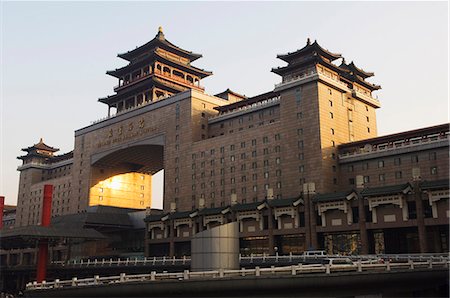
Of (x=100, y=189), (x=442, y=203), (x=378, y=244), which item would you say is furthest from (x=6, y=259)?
(x=442, y=203)

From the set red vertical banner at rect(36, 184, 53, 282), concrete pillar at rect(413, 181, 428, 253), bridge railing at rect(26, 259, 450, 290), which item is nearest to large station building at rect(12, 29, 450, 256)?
concrete pillar at rect(413, 181, 428, 253)

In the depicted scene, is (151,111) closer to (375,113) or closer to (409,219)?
(375,113)

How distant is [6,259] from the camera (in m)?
128

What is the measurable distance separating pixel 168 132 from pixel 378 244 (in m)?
55.4

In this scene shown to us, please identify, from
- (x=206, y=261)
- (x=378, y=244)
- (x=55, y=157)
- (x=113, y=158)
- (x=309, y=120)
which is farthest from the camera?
(x=55, y=157)

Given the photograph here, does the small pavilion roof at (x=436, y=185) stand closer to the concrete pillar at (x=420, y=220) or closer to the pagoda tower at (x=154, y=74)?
the concrete pillar at (x=420, y=220)

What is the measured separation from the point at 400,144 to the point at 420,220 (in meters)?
18.9

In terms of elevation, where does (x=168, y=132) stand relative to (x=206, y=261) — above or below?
above

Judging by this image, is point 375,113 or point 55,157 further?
point 55,157

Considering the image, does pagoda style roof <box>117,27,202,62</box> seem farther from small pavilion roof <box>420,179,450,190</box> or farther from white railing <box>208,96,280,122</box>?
small pavilion roof <box>420,179,450,190</box>

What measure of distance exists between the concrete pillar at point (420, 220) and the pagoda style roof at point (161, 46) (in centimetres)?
8186

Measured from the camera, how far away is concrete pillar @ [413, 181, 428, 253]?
61469 millimetres

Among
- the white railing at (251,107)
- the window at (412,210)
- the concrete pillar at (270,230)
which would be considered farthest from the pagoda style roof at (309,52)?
the window at (412,210)

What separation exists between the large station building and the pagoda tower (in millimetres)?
377
